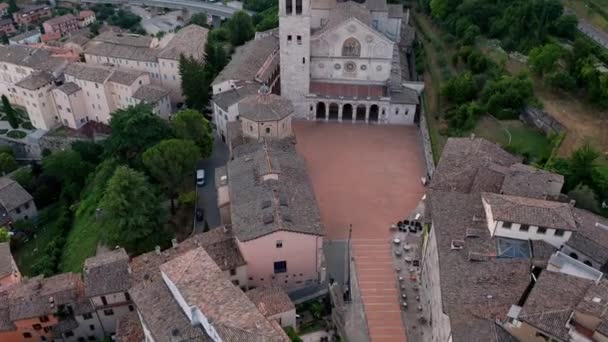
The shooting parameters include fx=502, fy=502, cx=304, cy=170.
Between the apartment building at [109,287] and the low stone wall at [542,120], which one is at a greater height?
the low stone wall at [542,120]

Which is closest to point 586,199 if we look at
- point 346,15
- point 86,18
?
point 346,15

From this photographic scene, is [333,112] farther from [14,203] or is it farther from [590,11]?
[14,203]

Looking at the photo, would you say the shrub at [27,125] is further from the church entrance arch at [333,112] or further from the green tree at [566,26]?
the green tree at [566,26]

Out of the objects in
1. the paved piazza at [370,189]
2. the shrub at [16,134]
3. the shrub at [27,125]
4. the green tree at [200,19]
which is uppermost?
the paved piazza at [370,189]

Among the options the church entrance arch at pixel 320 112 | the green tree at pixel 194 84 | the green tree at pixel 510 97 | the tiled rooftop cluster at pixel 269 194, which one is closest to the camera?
the tiled rooftop cluster at pixel 269 194

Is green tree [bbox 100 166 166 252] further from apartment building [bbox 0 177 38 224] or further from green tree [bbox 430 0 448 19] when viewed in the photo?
green tree [bbox 430 0 448 19]

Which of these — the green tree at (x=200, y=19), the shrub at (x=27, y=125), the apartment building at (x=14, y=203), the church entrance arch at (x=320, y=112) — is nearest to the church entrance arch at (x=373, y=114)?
the church entrance arch at (x=320, y=112)

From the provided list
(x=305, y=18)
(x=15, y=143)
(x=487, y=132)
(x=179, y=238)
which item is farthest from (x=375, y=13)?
(x=15, y=143)
